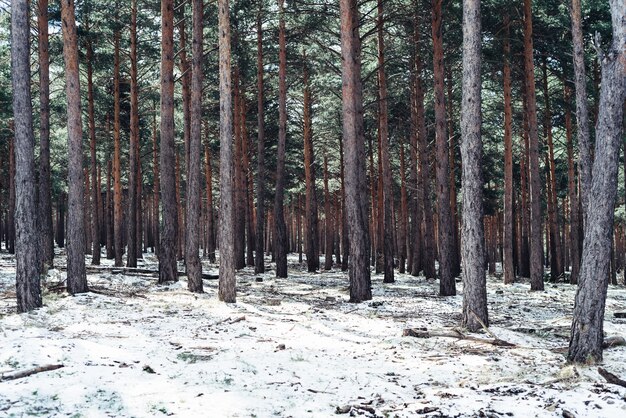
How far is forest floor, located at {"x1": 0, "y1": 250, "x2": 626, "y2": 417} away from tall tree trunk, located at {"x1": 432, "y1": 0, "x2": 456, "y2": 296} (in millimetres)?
2823

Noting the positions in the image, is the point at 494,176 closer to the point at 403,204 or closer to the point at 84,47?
the point at 403,204

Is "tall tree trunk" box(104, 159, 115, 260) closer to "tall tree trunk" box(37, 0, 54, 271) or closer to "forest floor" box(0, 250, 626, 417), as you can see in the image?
"tall tree trunk" box(37, 0, 54, 271)

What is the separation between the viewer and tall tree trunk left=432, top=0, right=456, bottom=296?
1414 cm

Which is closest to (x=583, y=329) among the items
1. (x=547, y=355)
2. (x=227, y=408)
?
(x=547, y=355)

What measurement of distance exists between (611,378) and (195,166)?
10032 millimetres

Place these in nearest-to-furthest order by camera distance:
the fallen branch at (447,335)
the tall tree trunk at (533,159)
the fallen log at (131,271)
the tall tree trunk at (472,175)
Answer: the fallen branch at (447,335) → the tall tree trunk at (472,175) → the tall tree trunk at (533,159) → the fallen log at (131,271)

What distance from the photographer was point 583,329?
6551mm

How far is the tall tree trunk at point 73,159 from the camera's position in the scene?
11406 millimetres

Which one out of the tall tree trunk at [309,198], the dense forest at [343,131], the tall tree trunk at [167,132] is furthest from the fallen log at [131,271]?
the tall tree trunk at [309,198]

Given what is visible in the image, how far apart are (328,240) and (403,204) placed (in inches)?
202

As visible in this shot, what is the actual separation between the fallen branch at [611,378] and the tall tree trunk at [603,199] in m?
0.55

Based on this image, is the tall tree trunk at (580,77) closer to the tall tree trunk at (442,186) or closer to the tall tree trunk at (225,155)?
the tall tree trunk at (442,186)

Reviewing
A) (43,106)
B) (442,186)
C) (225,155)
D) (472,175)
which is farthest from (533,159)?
(43,106)

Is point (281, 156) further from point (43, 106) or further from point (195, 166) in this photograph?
point (43, 106)
